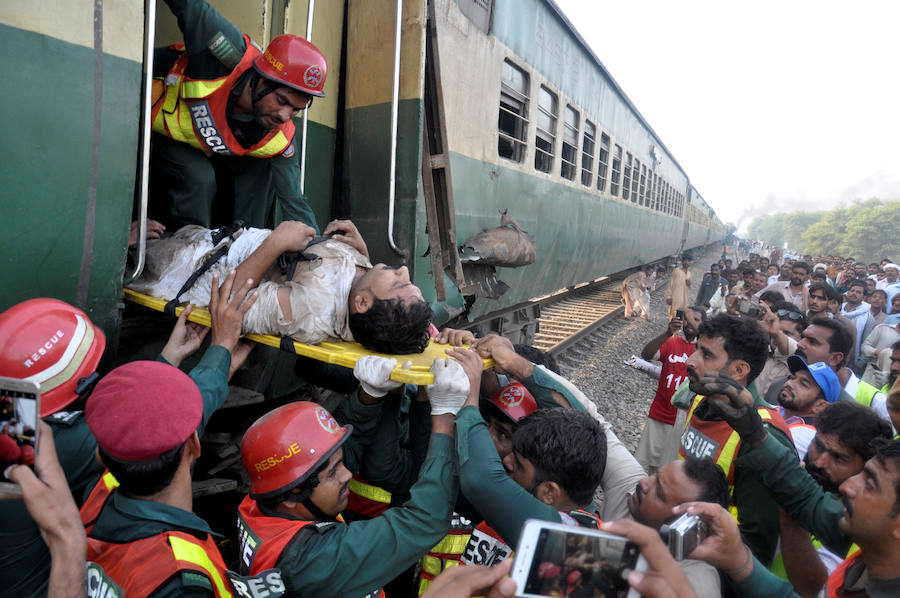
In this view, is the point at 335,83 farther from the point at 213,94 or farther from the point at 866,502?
the point at 866,502

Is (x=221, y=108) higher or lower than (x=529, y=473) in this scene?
higher

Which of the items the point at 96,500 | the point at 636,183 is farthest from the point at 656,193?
the point at 96,500

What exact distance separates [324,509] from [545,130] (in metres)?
5.18

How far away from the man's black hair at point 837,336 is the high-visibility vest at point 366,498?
326 centimetres

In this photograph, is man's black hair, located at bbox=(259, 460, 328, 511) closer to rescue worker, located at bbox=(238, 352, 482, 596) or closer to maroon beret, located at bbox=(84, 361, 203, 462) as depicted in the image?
rescue worker, located at bbox=(238, 352, 482, 596)

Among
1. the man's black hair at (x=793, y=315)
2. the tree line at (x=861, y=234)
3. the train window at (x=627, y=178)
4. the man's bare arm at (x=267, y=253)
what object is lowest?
the man's black hair at (x=793, y=315)

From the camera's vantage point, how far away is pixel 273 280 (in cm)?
223

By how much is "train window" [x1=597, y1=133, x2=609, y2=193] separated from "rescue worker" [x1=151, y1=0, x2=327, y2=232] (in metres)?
6.61

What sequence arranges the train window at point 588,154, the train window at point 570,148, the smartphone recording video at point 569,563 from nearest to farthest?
the smartphone recording video at point 569,563 < the train window at point 570,148 < the train window at point 588,154

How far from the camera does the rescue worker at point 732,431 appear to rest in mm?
1957

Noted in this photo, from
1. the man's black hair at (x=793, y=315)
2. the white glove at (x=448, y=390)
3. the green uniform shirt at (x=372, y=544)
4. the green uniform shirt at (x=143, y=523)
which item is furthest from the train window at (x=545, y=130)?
the green uniform shirt at (x=143, y=523)

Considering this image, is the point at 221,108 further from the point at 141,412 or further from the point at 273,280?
the point at 141,412

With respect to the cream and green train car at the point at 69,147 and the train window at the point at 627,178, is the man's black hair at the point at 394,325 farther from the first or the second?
the train window at the point at 627,178

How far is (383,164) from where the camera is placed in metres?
3.24
